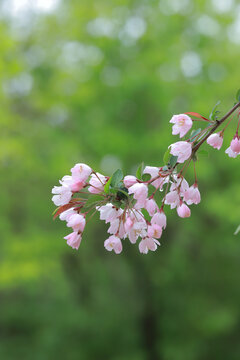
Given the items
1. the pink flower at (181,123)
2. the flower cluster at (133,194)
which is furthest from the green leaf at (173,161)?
the pink flower at (181,123)

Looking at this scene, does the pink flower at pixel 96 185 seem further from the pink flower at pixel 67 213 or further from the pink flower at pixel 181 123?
the pink flower at pixel 181 123

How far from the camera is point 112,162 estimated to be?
6.96m

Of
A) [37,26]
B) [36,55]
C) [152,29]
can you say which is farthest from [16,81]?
[152,29]

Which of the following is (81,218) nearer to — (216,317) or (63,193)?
(63,193)

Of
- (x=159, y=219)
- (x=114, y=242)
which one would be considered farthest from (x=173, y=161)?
(x=114, y=242)

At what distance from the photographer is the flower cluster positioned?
0.93 meters

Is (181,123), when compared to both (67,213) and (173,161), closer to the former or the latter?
(173,161)

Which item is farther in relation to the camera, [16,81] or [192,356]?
[192,356]

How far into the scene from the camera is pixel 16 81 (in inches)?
278

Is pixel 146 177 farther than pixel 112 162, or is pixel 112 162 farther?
pixel 112 162

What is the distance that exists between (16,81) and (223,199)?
3.73 m

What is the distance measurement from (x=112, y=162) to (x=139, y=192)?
6.07 meters

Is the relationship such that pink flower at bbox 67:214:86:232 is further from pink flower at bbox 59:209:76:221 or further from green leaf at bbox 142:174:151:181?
green leaf at bbox 142:174:151:181

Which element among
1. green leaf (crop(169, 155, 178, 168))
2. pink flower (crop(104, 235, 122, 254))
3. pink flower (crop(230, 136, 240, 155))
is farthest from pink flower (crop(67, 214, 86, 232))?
pink flower (crop(230, 136, 240, 155))
